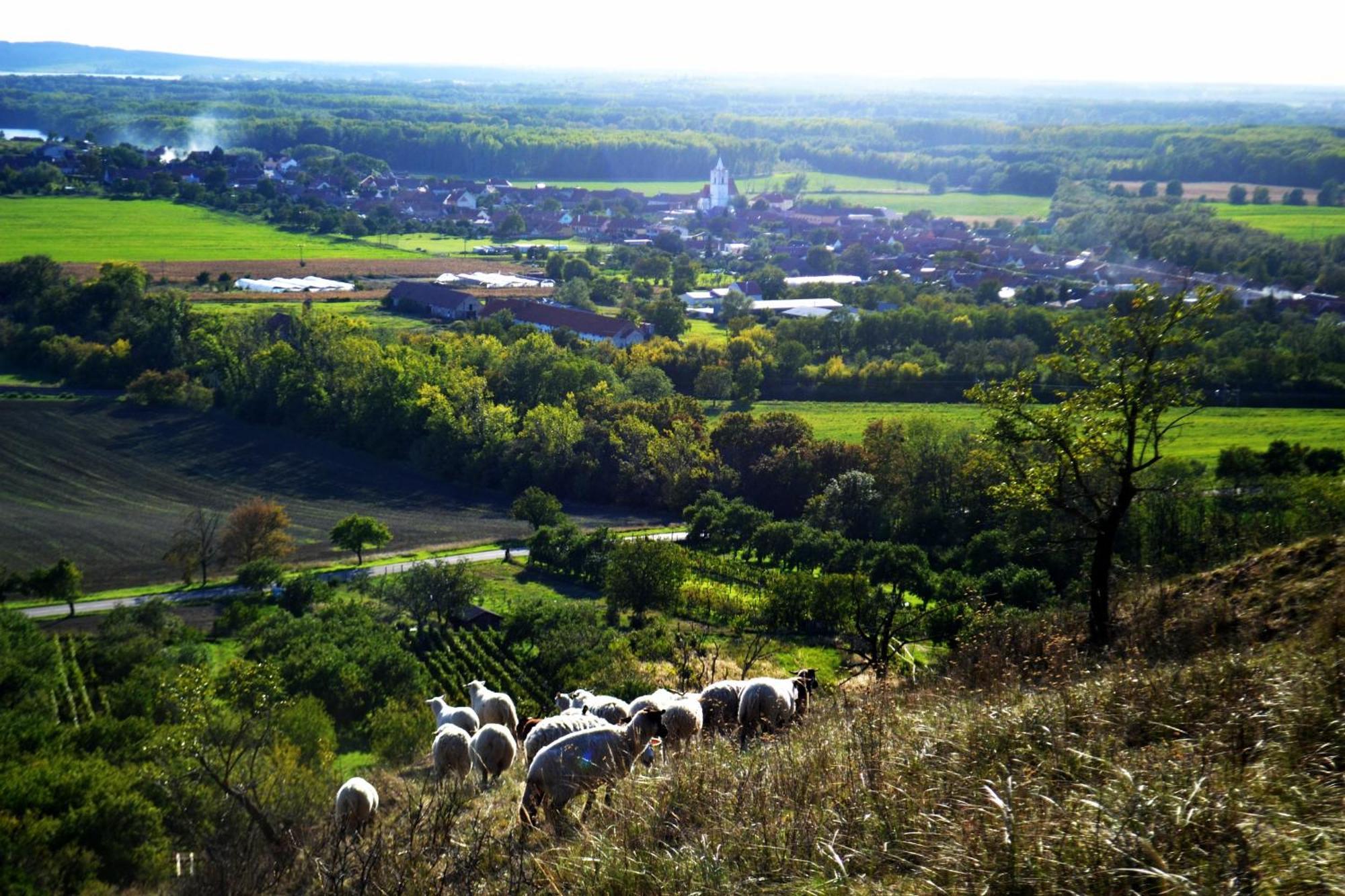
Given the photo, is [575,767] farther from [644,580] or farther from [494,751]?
[644,580]

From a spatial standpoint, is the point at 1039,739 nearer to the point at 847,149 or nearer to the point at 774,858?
the point at 774,858

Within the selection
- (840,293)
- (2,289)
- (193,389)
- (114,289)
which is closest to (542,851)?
(193,389)

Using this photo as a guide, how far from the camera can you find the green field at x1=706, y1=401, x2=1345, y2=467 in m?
30.3

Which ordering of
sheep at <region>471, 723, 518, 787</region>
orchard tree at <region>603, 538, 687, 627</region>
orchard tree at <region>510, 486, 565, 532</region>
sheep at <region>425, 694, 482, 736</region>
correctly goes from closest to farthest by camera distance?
sheep at <region>471, 723, 518, 787</region>, sheep at <region>425, 694, 482, 736</region>, orchard tree at <region>603, 538, 687, 627</region>, orchard tree at <region>510, 486, 565, 532</region>

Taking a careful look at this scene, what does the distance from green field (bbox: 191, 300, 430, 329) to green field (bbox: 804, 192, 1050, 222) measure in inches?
2020

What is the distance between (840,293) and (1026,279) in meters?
10.8

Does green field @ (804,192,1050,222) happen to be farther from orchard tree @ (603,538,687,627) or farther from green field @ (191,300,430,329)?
orchard tree @ (603,538,687,627)

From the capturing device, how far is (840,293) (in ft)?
188

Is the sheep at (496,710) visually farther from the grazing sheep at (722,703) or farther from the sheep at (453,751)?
the grazing sheep at (722,703)

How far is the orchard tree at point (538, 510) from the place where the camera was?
2761 cm

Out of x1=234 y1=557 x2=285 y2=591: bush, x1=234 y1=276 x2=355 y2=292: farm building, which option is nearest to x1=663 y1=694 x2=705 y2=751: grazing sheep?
x1=234 y1=557 x2=285 y2=591: bush

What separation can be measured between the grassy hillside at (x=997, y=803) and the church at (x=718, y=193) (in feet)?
286

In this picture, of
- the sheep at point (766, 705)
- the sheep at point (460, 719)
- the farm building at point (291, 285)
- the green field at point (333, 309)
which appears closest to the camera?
the sheep at point (766, 705)

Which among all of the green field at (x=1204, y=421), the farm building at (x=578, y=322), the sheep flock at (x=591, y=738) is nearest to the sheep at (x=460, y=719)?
the sheep flock at (x=591, y=738)
